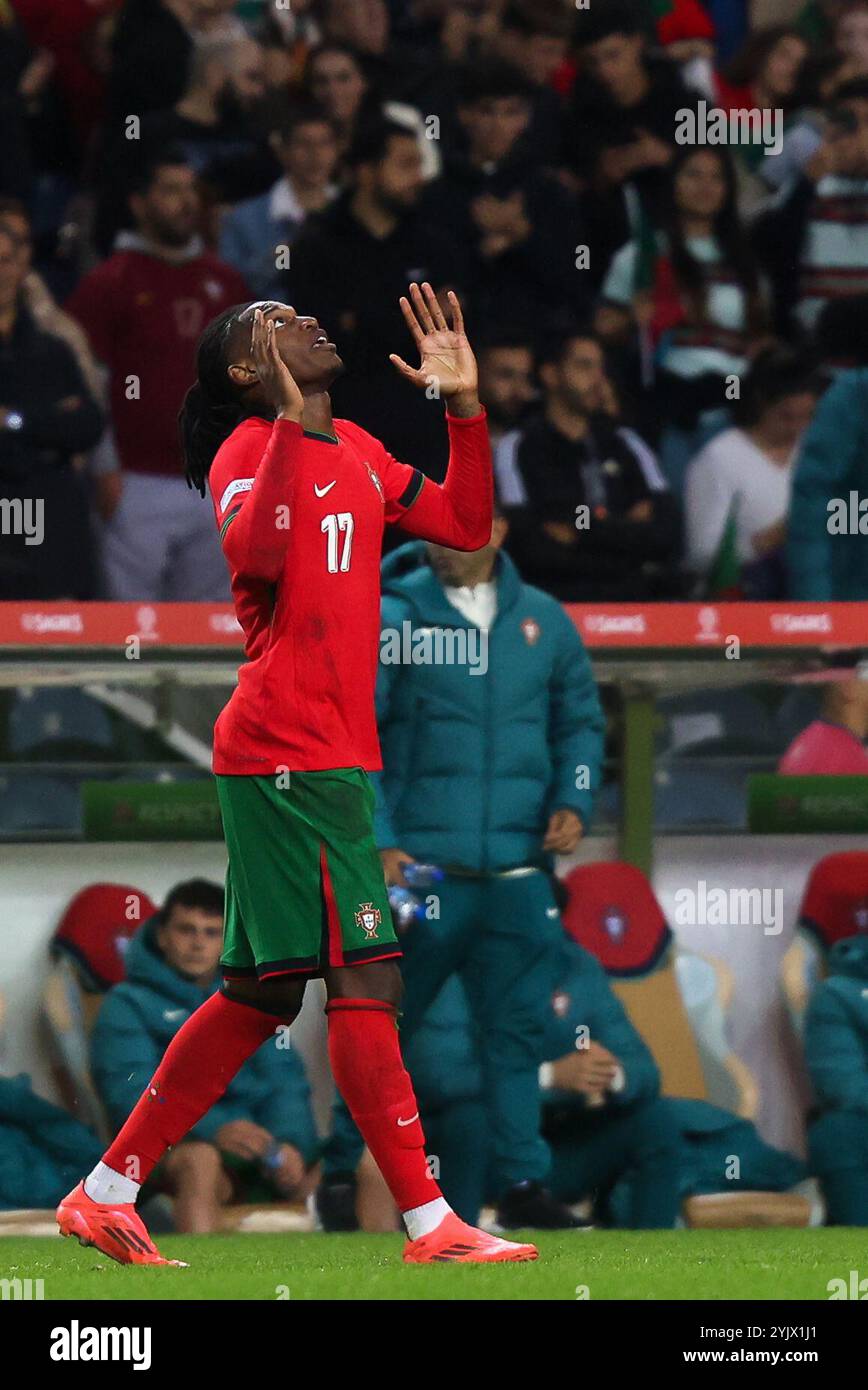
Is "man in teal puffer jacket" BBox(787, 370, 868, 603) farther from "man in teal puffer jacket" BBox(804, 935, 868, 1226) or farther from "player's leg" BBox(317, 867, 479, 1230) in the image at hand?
"player's leg" BBox(317, 867, 479, 1230)

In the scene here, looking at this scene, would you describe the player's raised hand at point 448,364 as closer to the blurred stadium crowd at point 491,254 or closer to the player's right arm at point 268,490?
the player's right arm at point 268,490

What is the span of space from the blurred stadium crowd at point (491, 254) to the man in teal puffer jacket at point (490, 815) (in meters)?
1.24

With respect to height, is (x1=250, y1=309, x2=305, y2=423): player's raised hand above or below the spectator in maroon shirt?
below

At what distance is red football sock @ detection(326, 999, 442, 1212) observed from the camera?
4602 millimetres

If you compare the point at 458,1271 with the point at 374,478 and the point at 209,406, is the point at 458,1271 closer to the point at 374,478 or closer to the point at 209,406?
the point at 374,478

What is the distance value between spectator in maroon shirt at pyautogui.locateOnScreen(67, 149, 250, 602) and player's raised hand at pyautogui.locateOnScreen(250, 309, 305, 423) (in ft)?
11.3

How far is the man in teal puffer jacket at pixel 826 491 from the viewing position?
809 cm

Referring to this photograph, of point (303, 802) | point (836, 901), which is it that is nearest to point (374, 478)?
point (303, 802)

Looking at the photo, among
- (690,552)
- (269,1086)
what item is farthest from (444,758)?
(690,552)

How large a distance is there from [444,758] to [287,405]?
2.18 meters

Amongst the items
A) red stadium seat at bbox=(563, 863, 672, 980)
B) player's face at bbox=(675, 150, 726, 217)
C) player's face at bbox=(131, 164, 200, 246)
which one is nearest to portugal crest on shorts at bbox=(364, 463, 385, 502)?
red stadium seat at bbox=(563, 863, 672, 980)

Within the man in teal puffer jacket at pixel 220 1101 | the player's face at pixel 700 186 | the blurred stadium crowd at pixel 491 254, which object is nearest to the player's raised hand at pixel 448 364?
the man in teal puffer jacket at pixel 220 1101

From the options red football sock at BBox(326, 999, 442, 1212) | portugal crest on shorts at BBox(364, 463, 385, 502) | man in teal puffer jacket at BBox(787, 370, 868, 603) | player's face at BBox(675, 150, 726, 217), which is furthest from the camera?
player's face at BBox(675, 150, 726, 217)

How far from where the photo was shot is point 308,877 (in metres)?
4.64
